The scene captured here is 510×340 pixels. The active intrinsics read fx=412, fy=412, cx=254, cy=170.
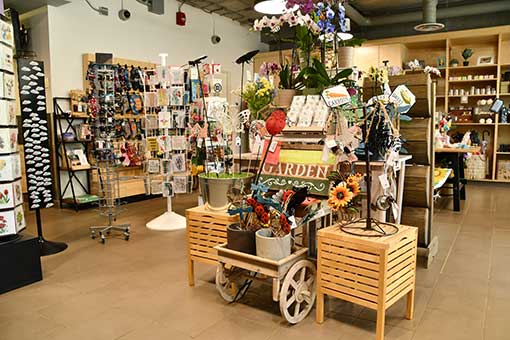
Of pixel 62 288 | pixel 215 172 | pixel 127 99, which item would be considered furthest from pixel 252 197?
pixel 127 99

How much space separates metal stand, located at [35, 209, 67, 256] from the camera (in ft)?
12.3

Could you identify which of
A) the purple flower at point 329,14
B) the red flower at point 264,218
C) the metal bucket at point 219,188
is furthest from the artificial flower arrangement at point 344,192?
the purple flower at point 329,14

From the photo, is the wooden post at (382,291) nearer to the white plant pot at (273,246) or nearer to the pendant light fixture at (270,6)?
the white plant pot at (273,246)

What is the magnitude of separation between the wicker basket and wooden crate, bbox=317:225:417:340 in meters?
6.05

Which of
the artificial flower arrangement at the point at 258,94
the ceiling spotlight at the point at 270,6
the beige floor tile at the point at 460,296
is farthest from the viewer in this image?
the ceiling spotlight at the point at 270,6

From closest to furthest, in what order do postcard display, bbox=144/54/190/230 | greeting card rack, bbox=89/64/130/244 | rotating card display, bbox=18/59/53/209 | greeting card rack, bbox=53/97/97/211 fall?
rotating card display, bbox=18/59/53/209, greeting card rack, bbox=89/64/130/244, postcard display, bbox=144/54/190/230, greeting card rack, bbox=53/97/97/211

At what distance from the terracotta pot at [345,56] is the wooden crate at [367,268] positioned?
1.23 metres

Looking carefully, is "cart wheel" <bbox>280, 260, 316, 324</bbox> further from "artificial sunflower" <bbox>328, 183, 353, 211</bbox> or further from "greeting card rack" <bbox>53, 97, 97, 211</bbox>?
"greeting card rack" <bbox>53, 97, 97, 211</bbox>

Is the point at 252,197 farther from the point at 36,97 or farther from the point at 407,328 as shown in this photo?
the point at 36,97

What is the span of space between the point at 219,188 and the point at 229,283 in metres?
0.64

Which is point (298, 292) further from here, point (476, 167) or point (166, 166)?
point (476, 167)

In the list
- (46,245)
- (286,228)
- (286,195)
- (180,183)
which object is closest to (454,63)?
(180,183)

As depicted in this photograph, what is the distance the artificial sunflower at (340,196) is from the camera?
7.46 feet

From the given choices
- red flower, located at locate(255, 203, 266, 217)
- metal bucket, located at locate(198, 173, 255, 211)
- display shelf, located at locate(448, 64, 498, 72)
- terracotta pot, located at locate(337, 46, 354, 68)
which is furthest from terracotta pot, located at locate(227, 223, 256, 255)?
display shelf, located at locate(448, 64, 498, 72)
